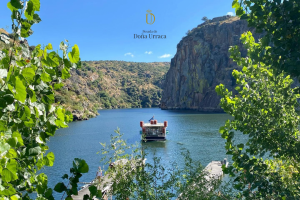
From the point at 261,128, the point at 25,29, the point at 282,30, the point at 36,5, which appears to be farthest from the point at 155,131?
the point at 36,5

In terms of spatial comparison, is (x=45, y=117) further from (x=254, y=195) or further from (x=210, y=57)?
(x=210, y=57)

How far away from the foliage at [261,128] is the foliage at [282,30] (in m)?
0.97

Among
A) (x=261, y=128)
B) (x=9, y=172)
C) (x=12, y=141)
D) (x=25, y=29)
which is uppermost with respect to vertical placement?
(x=25, y=29)

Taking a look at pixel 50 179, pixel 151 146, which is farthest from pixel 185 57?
pixel 50 179

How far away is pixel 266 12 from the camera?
2.41m

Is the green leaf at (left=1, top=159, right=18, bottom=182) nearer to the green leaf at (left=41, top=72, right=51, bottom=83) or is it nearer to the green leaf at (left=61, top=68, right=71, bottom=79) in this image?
the green leaf at (left=41, top=72, right=51, bottom=83)

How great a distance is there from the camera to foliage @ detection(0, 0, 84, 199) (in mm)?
1316

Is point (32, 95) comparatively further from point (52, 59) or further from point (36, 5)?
point (36, 5)

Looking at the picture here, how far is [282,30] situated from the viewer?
93.5 inches

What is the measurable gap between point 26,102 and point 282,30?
234 cm

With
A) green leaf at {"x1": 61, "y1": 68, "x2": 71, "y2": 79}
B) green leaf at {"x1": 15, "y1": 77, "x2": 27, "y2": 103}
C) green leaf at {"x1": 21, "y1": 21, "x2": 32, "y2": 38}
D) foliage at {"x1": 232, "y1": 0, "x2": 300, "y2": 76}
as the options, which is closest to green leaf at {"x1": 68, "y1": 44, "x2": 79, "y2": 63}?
green leaf at {"x1": 61, "y1": 68, "x2": 71, "y2": 79}

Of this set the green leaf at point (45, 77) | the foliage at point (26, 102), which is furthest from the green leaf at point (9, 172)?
the green leaf at point (45, 77)

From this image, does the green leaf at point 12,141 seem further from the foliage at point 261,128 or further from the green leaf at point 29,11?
the foliage at point 261,128

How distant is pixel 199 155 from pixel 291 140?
21.9 metres
